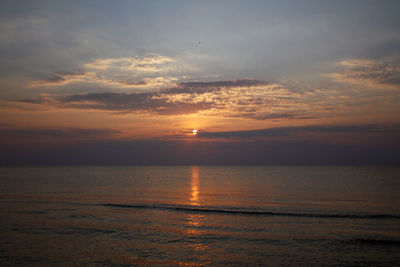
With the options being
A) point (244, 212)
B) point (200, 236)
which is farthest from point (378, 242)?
point (244, 212)

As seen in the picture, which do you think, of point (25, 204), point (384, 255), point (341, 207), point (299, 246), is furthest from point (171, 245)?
point (25, 204)

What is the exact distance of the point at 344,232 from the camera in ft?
77.4

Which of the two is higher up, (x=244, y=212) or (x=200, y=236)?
(x=200, y=236)

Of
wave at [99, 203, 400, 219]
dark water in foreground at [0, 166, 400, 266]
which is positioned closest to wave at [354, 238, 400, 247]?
dark water in foreground at [0, 166, 400, 266]

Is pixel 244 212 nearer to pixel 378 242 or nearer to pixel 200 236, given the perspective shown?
pixel 200 236

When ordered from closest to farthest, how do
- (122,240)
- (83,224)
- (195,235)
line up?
1. (122,240)
2. (195,235)
3. (83,224)

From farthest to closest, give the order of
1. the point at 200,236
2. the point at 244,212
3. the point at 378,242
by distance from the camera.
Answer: the point at 244,212
the point at 200,236
the point at 378,242

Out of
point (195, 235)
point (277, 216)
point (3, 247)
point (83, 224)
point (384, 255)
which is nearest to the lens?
point (384, 255)

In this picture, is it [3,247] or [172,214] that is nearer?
[3,247]

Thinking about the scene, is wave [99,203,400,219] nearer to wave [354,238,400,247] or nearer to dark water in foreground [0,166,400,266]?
dark water in foreground [0,166,400,266]

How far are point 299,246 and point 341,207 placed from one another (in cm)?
1932

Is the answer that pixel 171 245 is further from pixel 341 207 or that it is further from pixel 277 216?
pixel 341 207

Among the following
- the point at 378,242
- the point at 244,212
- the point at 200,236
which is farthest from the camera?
the point at 244,212

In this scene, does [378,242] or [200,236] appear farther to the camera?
[200,236]
